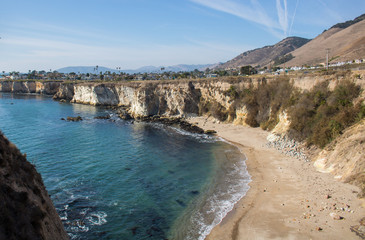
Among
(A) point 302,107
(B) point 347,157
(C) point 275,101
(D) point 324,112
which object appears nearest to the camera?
(B) point 347,157

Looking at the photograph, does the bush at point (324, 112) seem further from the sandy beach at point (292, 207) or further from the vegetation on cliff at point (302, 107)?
the sandy beach at point (292, 207)

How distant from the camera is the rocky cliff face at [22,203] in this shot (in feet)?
29.6

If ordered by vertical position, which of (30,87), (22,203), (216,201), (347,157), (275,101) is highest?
(30,87)

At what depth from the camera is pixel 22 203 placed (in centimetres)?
995

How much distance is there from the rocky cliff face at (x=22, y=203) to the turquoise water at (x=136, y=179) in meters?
6.77

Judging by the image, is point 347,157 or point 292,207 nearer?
point 292,207

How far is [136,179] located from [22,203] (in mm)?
16848

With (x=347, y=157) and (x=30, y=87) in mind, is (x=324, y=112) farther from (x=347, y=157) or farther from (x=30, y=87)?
(x=30, y=87)

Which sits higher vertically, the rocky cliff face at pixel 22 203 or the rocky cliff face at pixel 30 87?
the rocky cliff face at pixel 30 87

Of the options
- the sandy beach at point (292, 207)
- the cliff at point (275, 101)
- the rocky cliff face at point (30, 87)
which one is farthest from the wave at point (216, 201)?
the rocky cliff face at point (30, 87)

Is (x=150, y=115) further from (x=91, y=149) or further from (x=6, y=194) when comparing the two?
(x=6, y=194)

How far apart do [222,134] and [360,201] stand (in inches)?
1042

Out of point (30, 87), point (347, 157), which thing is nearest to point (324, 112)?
point (347, 157)

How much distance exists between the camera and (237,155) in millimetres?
33406
